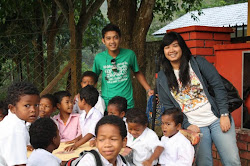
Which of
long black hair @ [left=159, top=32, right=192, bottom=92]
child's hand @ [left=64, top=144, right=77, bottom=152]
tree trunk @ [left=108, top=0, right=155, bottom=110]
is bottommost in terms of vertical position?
child's hand @ [left=64, top=144, right=77, bottom=152]

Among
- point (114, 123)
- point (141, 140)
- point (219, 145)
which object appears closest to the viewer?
point (114, 123)

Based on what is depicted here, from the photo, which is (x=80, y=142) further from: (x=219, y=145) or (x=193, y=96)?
(x=219, y=145)

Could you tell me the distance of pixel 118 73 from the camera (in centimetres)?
418

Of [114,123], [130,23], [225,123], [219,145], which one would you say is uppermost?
[130,23]

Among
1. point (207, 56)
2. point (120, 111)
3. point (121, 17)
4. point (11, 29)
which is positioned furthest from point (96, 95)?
point (11, 29)

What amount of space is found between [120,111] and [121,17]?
2.81 metres

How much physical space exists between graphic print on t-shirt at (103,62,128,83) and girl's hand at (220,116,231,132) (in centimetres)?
142

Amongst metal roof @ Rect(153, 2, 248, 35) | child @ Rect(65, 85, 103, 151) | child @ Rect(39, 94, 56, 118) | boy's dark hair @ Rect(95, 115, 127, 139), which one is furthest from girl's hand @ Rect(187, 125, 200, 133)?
metal roof @ Rect(153, 2, 248, 35)

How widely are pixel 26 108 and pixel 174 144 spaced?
1.34 metres

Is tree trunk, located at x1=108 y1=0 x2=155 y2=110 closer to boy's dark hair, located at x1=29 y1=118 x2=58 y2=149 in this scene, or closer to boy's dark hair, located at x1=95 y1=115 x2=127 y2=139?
boy's dark hair, located at x1=29 y1=118 x2=58 y2=149

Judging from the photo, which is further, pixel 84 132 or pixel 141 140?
pixel 84 132

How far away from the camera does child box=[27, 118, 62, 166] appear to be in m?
2.63

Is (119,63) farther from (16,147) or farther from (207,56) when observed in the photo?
(16,147)

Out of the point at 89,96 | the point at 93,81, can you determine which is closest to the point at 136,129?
the point at 89,96
